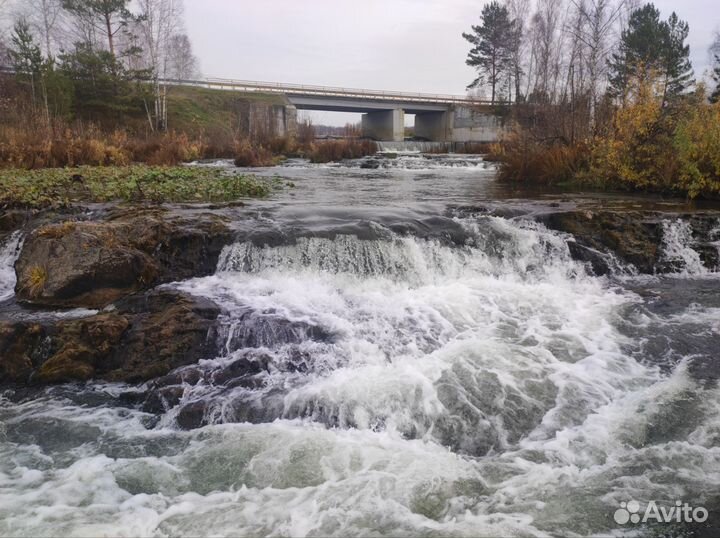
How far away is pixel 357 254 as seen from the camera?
23.7ft

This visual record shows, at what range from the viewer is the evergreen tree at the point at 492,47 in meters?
47.1

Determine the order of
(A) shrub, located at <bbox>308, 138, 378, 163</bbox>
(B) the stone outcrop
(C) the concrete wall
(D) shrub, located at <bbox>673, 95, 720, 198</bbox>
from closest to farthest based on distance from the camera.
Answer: (B) the stone outcrop → (D) shrub, located at <bbox>673, 95, 720, 198</bbox> → (A) shrub, located at <bbox>308, 138, 378, 163</bbox> → (C) the concrete wall

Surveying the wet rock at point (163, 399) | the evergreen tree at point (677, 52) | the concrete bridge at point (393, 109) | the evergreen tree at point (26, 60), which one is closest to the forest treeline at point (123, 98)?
the evergreen tree at point (26, 60)

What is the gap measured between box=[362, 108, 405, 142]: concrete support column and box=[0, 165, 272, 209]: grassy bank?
1494 inches

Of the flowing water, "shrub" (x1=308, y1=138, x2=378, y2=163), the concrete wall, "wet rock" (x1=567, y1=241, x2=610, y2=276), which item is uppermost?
the concrete wall

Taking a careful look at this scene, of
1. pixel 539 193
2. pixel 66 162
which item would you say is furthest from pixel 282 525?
pixel 66 162

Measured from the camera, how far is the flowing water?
3219mm

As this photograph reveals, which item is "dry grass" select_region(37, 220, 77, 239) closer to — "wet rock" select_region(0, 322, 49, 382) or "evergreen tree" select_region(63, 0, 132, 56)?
"wet rock" select_region(0, 322, 49, 382)

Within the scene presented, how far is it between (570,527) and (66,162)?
1658 centimetres

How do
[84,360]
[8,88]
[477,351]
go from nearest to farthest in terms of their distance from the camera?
[84,360], [477,351], [8,88]

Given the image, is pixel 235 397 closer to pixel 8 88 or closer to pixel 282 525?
pixel 282 525

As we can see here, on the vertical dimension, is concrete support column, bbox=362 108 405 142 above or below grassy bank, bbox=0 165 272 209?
above

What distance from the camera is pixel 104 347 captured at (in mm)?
4930

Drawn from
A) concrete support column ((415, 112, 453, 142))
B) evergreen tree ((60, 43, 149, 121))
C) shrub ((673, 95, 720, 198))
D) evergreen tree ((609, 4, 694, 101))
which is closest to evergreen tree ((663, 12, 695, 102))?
evergreen tree ((609, 4, 694, 101))
